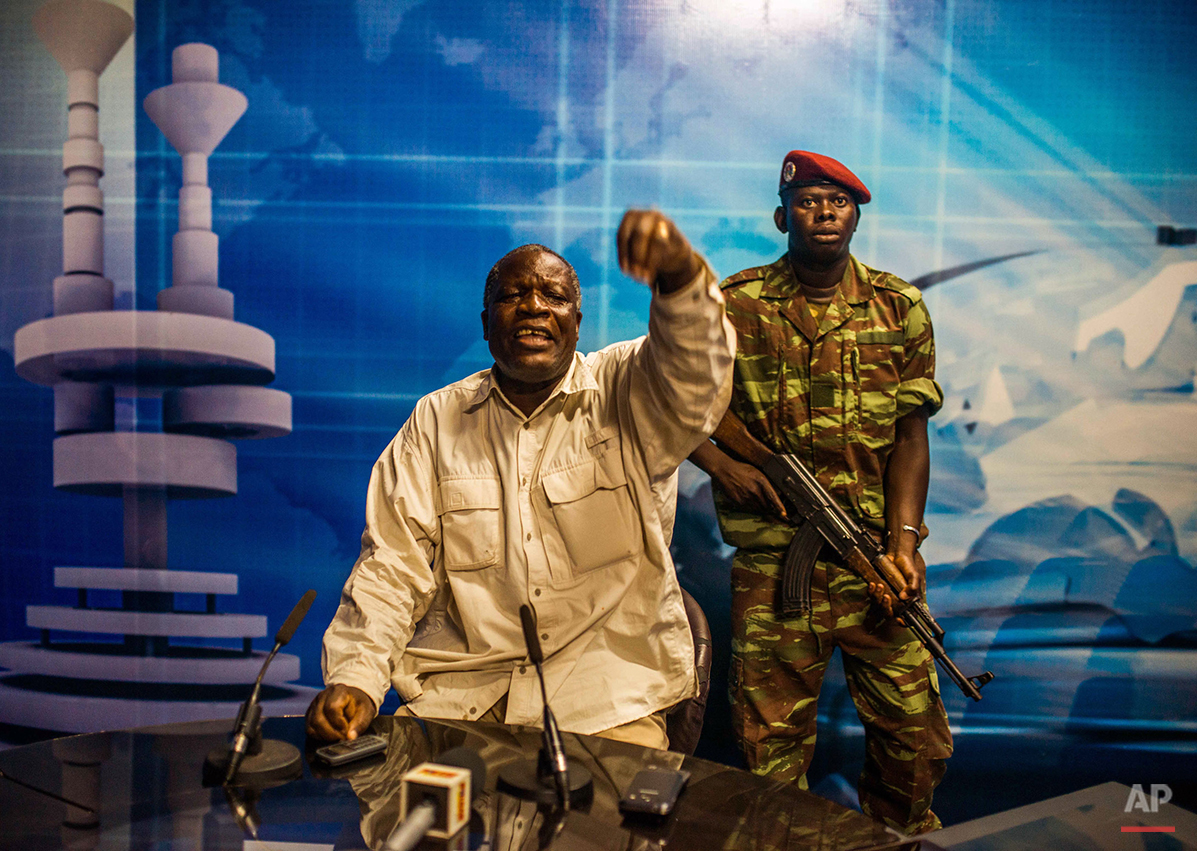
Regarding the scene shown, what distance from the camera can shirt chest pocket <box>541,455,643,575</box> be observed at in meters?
1.89

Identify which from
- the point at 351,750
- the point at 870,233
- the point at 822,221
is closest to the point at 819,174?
the point at 822,221

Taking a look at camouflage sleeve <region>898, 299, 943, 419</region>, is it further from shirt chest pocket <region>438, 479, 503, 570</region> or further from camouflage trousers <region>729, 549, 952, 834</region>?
shirt chest pocket <region>438, 479, 503, 570</region>

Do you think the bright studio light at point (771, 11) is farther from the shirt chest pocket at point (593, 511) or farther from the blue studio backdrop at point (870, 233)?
the shirt chest pocket at point (593, 511)

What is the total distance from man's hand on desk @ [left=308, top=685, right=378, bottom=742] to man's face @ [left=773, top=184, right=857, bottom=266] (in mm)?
1707

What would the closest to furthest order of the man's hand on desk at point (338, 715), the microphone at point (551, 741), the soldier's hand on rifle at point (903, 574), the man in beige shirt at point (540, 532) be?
the microphone at point (551, 741) → the man's hand on desk at point (338, 715) → the man in beige shirt at point (540, 532) → the soldier's hand on rifle at point (903, 574)

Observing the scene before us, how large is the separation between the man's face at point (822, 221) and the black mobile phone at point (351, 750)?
5.76ft

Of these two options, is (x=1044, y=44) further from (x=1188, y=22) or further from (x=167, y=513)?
(x=167, y=513)

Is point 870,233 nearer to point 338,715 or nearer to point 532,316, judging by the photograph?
point 532,316

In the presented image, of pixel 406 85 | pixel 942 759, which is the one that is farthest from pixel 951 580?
pixel 406 85

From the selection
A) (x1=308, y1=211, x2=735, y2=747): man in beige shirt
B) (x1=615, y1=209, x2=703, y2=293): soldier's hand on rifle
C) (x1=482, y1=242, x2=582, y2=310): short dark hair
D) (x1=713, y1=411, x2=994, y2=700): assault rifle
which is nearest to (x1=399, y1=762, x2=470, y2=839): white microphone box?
(x1=308, y1=211, x2=735, y2=747): man in beige shirt

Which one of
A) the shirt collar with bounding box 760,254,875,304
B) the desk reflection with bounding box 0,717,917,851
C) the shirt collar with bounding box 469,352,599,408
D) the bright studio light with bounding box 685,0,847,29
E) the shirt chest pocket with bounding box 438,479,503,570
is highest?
the bright studio light with bounding box 685,0,847,29

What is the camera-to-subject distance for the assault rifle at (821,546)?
2338mm

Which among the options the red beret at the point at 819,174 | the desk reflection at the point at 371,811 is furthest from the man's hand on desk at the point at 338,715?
the red beret at the point at 819,174

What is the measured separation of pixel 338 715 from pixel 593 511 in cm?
69
